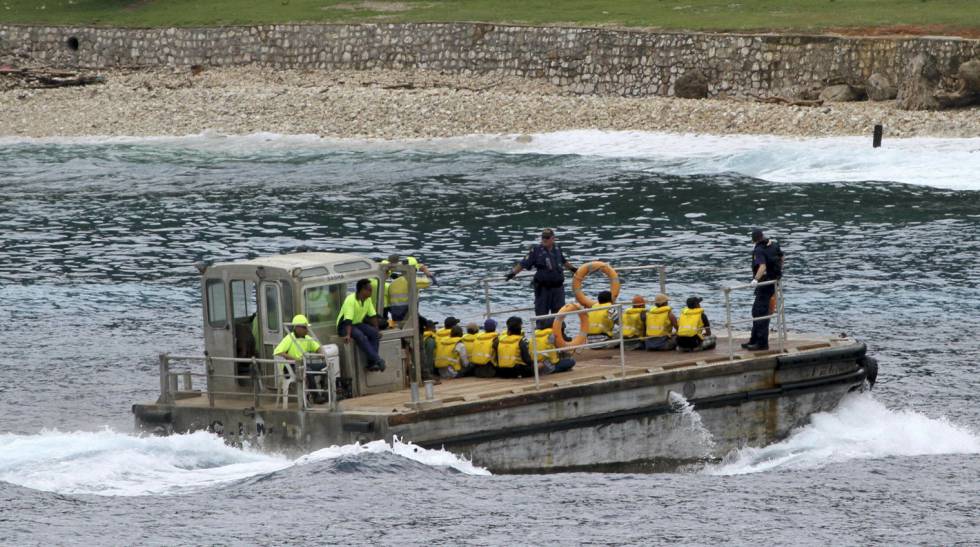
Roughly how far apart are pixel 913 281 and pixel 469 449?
15292 millimetres

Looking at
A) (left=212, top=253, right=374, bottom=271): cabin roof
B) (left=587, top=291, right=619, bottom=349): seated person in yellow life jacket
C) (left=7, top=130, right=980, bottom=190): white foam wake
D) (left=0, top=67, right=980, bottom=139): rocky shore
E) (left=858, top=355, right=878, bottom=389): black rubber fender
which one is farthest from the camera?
(left=0, top=67, right=980, bottom=139): rocky shore

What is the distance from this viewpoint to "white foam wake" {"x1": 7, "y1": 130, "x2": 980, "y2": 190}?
46844 millimetres

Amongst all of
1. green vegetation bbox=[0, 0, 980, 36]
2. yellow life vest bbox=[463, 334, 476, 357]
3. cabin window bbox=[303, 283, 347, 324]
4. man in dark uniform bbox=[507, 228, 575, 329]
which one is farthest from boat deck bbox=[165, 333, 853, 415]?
green vegetation bbox=[0, 0, 980, 36]

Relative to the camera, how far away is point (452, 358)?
2236 cm

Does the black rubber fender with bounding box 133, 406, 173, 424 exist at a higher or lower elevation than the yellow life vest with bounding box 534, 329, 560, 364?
lower

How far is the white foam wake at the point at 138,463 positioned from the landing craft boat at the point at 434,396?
0.59ft

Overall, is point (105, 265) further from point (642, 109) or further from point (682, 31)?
point (682, 31)

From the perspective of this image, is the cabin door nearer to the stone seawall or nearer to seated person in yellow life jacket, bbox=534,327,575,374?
seated person in yellow life jacket, bbox=534,327,575,374

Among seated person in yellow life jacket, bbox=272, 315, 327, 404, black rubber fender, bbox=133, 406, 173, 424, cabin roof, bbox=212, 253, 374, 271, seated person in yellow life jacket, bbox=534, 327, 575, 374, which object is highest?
cabin roof, bbox=212, 253, 374, 271

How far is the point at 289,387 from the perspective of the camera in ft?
69.0

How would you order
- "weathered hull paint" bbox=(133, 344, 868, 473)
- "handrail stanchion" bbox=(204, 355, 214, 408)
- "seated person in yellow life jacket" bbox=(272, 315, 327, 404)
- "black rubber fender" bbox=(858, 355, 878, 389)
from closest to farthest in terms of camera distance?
"weathered hull paint" bbox=(133, 344, 868, 473), "seated person in yellow life jacket" bbox=(272, 315, 327, 404), "handrail stanchion" bbox=(204, 355, 214, 408), "black rubber fender" bbox=(858, 355, 878, 389)

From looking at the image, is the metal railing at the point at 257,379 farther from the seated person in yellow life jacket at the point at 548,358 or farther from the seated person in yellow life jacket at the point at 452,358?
the seated person in yellow life jacket at the point at 548,358

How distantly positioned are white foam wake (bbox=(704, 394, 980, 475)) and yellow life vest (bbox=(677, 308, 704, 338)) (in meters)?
1.71

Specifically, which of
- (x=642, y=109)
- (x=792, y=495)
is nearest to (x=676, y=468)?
(x=792, y=495)
